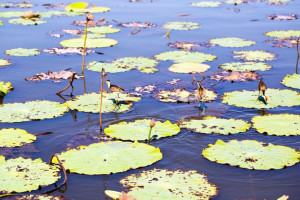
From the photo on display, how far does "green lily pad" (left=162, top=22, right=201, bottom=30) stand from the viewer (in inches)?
355

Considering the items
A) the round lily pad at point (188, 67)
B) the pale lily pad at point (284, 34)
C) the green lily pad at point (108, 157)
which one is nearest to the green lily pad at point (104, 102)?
the green lily pad at point (108, 157)

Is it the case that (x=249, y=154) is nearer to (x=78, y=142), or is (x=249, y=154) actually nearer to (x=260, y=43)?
(x=78, y=142)

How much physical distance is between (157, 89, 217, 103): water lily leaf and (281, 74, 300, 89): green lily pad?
993 millimetres

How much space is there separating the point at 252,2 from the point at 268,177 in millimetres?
9900

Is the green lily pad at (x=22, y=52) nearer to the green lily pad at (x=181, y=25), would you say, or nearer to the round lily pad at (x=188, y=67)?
the round lily pad at (x=188, y=67)

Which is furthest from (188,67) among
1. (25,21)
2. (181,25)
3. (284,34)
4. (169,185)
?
(25,21)

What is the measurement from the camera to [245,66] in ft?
21.1

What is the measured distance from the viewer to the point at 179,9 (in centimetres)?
1137

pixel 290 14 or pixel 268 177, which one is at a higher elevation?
pixel 290 14

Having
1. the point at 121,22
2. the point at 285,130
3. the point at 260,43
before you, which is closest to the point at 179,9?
the point at 121,22

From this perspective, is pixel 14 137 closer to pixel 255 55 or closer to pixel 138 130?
pixel 138 130

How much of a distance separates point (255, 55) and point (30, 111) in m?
3.63

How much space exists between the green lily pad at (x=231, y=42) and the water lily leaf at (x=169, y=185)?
446cm

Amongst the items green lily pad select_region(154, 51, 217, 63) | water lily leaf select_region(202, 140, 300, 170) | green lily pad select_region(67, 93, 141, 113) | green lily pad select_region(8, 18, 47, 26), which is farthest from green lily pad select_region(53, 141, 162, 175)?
green lily pad select_region(8, 18, 47, 26)
